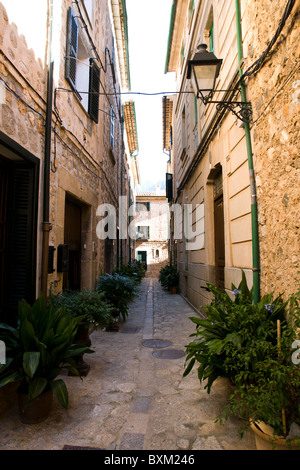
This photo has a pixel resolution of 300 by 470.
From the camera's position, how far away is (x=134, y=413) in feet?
8.02

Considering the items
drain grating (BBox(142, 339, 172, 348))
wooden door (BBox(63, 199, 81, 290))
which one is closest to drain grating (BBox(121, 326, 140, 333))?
drain grating (BBox(142, 339, 172, 348))

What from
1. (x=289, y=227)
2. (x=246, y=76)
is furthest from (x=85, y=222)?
(x=289, y=227)

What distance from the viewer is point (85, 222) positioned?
6.06 m

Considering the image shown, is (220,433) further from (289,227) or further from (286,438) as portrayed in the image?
(289,227)

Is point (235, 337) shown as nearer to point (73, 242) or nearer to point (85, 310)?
point (85, 310)

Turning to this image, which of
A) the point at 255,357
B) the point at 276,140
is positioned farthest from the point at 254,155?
the point at 255,357

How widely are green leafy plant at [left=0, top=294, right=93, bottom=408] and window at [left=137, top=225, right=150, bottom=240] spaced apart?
21.9 metres

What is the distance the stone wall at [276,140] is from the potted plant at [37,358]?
2.02 metres

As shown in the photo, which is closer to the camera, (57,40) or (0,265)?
(0,265)

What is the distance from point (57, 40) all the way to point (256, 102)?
2.95 meters

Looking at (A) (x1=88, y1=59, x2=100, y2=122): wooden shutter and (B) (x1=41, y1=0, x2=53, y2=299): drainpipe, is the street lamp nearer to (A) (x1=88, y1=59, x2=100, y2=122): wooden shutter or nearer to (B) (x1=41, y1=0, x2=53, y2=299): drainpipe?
(B) (x1=41, y1=0, x2=53, y2=299): drainpipe

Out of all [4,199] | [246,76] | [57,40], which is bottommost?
[4,199]

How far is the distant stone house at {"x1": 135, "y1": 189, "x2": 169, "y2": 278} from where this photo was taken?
23672mm

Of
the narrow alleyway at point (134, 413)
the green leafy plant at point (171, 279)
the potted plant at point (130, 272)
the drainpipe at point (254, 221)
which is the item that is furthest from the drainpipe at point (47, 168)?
the green leafy plant at point (171, 279)
